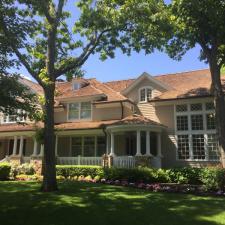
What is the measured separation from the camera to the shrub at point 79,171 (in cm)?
2197

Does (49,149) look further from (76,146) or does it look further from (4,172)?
(76,146)

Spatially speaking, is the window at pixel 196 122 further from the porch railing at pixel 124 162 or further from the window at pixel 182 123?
the porch railing at pixel 124 162

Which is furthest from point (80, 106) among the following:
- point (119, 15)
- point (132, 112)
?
point (119, 15)

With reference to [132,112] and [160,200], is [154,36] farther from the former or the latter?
[160,200]

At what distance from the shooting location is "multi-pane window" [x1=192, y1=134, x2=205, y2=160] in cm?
2416

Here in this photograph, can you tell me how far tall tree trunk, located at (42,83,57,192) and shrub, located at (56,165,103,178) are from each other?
17.7ft

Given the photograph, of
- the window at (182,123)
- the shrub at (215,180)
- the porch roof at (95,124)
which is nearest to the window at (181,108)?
the window at (182,123)

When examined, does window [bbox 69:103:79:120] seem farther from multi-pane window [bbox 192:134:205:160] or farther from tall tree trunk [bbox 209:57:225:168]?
tall tree trunk [bbox 209:57:225:168]

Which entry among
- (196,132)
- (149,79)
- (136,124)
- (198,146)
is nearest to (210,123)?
(196,132)

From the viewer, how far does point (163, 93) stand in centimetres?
2703

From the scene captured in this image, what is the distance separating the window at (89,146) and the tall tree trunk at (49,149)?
12.3 metres

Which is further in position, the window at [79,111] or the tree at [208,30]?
the window at [79,111]

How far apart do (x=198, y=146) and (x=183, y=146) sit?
1.14m

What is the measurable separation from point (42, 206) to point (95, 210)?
216 centimetres
